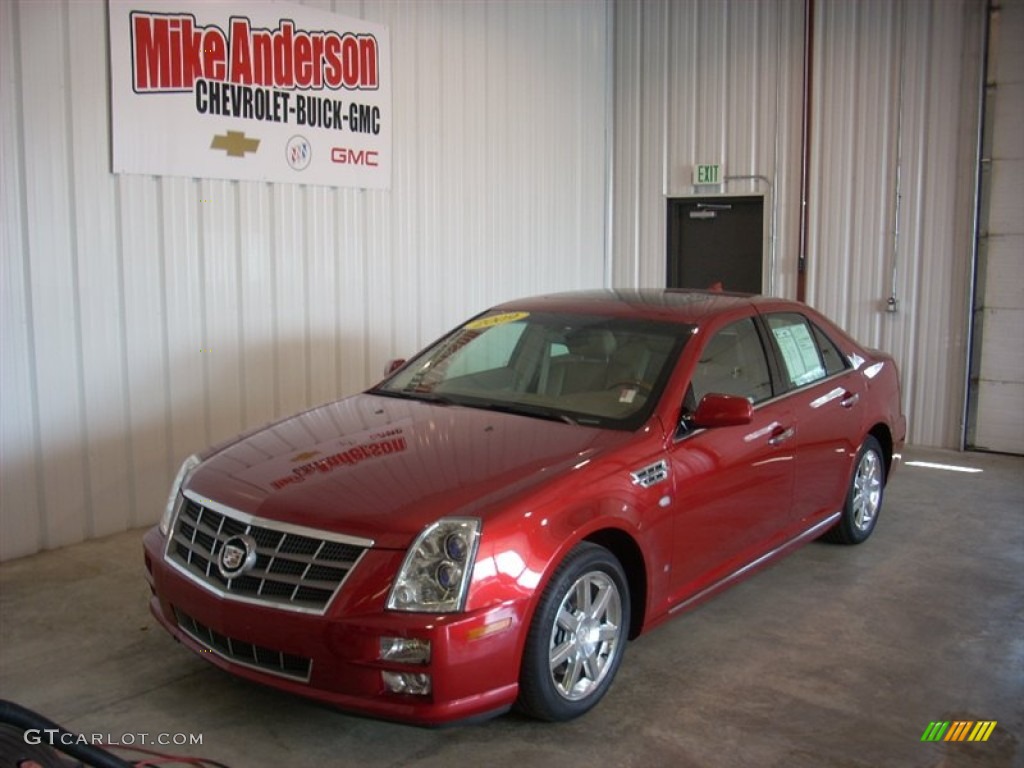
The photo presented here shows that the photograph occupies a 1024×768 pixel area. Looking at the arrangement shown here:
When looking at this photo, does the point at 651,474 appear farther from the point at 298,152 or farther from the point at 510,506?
the point at 298,152

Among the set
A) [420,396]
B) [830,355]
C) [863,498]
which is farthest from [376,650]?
[863,498]

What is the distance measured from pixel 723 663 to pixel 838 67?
624 centimetres

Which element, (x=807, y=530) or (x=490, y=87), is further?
(x=490, y=87)

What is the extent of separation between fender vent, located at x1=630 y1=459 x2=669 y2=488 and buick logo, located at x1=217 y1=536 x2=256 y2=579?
53.2 inches

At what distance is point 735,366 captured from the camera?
444 centimetres

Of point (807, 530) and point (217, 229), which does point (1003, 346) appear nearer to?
point (807, 530)

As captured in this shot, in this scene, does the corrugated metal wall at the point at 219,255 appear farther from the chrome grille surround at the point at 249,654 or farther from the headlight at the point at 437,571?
the headlight at the point at 437,571

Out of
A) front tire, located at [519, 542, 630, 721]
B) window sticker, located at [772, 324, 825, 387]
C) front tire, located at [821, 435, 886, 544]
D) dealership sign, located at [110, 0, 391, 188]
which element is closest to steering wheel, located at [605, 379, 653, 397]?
front tire, located at [519, 542, 630, 721]

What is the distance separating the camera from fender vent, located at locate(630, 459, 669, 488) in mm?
3626

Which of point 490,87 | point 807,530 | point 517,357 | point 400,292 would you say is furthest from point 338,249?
point 807,530

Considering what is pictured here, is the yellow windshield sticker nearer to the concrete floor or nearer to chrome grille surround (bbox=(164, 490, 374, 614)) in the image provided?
the concrete floor

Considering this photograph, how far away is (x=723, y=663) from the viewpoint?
403cm

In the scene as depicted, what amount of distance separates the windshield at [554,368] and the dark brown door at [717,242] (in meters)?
5.07

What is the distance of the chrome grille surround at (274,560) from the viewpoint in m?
3.12
